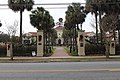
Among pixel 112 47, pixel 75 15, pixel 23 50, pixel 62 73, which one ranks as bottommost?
pixel 62 73

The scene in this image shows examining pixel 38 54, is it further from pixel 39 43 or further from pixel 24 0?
pixel 24 0

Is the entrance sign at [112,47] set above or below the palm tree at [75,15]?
below

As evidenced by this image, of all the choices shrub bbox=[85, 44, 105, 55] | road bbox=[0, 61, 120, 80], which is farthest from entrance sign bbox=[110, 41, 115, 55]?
road bbox=[0, 61, 120, 80]

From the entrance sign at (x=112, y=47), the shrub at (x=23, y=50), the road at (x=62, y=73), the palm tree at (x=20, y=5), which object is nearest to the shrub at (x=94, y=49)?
the entrance sign at (x=112, y=47)

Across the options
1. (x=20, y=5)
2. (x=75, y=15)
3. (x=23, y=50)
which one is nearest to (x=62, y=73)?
(x=23, y=50)

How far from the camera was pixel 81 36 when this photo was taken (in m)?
44.8

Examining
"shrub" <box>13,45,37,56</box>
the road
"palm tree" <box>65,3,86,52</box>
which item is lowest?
the road

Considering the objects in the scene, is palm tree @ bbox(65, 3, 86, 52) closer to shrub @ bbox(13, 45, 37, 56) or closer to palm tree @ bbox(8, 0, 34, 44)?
palm tree @ bbox(8, 0, 34, 44)

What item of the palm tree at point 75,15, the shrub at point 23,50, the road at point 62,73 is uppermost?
the palm tree at point 75,15

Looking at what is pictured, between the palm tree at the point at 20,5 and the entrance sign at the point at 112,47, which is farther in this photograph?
the palm tree at the point at 20,5

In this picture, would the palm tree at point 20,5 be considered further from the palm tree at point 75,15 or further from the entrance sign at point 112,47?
the entrance sign at point 112,47

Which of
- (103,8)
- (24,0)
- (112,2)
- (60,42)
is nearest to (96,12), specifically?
(103,8)

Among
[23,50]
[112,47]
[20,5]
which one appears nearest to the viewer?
[23,50]

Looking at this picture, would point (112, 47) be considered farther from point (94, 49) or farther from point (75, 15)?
point (75, 15)
